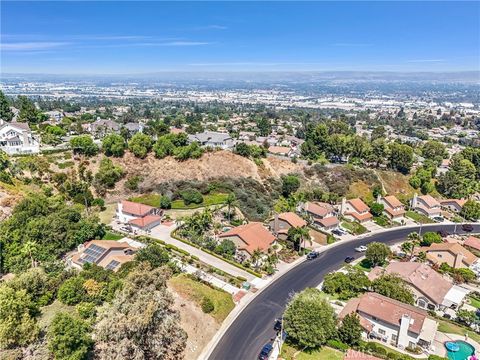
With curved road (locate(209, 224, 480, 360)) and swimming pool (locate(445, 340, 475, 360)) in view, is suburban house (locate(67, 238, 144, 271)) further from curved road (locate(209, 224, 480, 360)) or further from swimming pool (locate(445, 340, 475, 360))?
swimming pool (locate(445, 340, 475, 360))

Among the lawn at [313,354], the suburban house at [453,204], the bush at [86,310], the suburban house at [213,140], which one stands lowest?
the suburban house at [453,204]

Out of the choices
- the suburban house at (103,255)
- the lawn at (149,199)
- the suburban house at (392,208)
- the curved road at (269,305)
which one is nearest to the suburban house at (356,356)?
the curved road at (269,305)

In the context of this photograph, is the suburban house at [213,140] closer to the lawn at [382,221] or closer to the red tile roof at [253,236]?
the lawn at [382,221]

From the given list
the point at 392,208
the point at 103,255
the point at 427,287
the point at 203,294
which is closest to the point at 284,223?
the point at 427,287

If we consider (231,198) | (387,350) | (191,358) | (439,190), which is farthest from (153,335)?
(439,190)

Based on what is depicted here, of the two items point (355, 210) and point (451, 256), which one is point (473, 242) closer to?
point (451, 256)

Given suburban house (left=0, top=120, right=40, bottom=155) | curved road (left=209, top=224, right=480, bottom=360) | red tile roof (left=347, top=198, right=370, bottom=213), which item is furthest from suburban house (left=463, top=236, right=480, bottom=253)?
suburban house (left=0, top=120, right=40, bottom=155)
